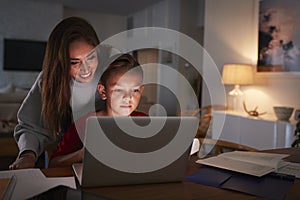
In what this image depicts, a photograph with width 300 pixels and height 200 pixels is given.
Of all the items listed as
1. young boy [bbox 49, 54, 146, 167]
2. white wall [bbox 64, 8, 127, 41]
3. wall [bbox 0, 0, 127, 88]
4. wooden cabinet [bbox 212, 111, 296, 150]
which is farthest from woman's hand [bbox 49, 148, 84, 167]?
white wall [bbox 64, 8, 127, 41]

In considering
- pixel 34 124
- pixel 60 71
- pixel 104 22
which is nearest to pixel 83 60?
pixel 60 71

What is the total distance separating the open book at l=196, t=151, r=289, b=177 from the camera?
0.93 m

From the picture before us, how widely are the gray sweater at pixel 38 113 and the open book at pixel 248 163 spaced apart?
397mm

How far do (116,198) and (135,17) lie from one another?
8056 mm

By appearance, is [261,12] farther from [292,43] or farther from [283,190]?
[283,190]

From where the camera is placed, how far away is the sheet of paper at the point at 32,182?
28.2 inches

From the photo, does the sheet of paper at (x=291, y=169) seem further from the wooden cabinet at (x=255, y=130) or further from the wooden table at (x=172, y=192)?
the wooden cabinet at (x=255, y=130)

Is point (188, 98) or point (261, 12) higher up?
point (261, 12)

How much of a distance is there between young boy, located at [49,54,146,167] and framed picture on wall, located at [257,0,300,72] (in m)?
2.94

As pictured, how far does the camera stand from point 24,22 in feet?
24.6

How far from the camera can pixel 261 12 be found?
396 centimetres

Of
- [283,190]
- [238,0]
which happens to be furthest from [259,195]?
[238,0]

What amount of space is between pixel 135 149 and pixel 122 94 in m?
0.20

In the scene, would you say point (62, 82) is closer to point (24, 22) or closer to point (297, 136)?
point (297, 136)
